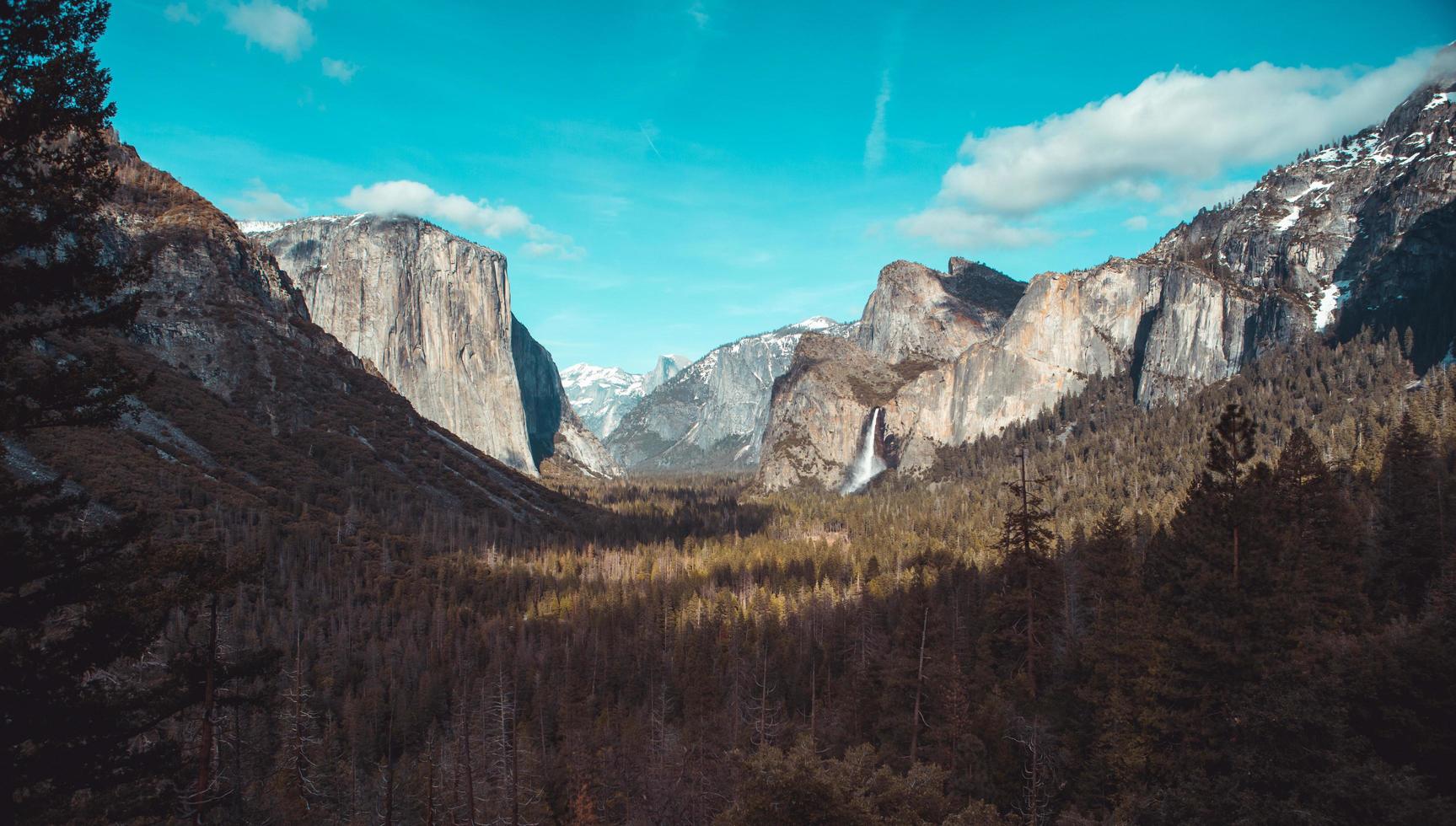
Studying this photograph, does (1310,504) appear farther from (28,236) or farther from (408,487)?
(408,487)

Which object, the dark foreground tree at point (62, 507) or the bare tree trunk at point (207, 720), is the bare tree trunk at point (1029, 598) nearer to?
the bare tree trunk at point (207, 720)

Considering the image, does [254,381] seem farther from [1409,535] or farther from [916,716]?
[1409,535]

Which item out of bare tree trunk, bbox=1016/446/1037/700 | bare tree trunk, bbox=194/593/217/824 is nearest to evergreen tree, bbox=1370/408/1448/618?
bare tree trunk, bbox=1016/446/1037/700

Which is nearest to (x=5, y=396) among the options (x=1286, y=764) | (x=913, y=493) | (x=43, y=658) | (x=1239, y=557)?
(x=43, y=658)

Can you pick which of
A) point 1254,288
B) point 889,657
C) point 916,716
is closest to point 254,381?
point 889,657

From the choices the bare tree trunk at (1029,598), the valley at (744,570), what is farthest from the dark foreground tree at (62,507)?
the bare tree trunk at (1029,598)
